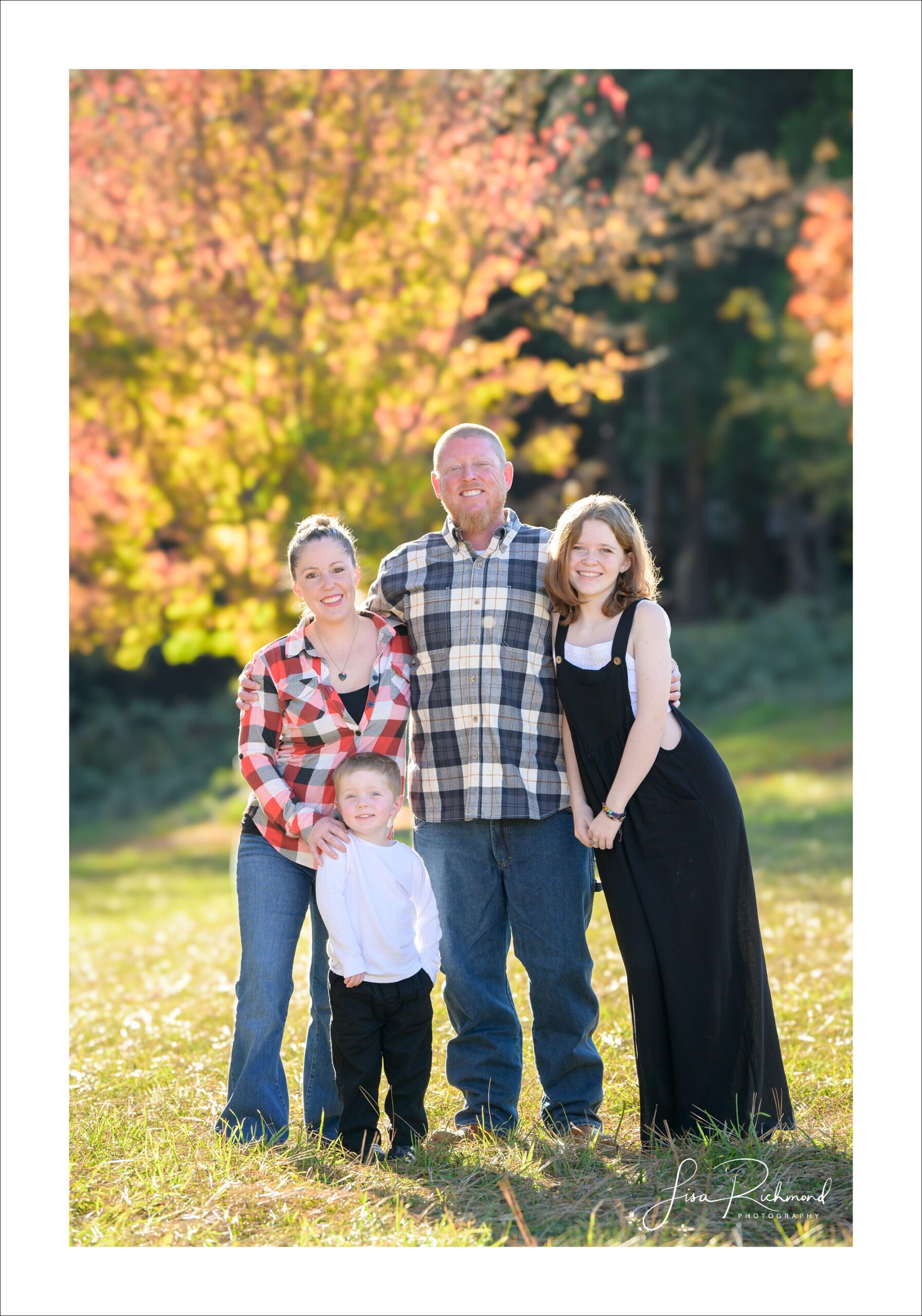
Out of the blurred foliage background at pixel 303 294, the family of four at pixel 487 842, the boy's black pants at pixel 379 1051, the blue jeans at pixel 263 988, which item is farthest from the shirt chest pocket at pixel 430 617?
the blurred foliage background at pixel 303 294

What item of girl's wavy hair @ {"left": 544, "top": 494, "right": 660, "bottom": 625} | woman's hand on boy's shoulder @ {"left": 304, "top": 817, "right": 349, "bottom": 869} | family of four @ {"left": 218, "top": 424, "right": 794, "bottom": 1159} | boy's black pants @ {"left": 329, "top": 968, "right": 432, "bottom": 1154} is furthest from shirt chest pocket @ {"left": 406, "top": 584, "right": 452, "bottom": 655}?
boy's black pants @ {"left": 329, "top": 968, "right": 432, "bottom": 1154}

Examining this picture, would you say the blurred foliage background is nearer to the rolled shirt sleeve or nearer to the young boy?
the rolled shirt sleeve

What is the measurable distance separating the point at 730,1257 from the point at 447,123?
7.02 m

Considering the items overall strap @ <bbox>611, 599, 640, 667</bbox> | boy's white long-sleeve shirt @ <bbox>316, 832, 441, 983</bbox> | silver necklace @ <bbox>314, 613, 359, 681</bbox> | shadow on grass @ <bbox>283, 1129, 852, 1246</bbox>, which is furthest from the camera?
silver necklace @ <bbox>314, 613, 359, 681</bbox>

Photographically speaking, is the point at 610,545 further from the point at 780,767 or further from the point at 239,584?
the point at 780,767

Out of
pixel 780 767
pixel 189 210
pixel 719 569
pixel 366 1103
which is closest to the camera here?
pixel 366 1103

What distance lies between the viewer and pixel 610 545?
3.62 meters

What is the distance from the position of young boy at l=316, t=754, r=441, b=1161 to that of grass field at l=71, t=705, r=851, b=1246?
0.15 metres

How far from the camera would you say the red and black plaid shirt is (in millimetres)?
3637

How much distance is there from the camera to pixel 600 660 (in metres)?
3.62

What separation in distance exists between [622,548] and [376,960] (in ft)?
4.45

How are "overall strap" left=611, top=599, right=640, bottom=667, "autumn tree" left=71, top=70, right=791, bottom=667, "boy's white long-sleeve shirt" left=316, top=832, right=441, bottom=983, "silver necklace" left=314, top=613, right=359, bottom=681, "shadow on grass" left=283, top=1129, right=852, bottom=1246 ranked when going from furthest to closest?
"autumn tree" left=71, top=70, right=791, bottom=667
"silver necklace" left=314, top=613, right=359, bottom=681
"overall strap" left=611, top=599, right=640, bottom=667
"boy's white long-sleeve shirt" left=316, top=832, right=441, bottom=983
"shadow on grass" left=283, top=1129, right=852, bottom=1246

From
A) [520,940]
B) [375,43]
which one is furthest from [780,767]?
[375,43]

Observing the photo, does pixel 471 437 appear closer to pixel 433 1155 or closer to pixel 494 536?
pixel 494 536
